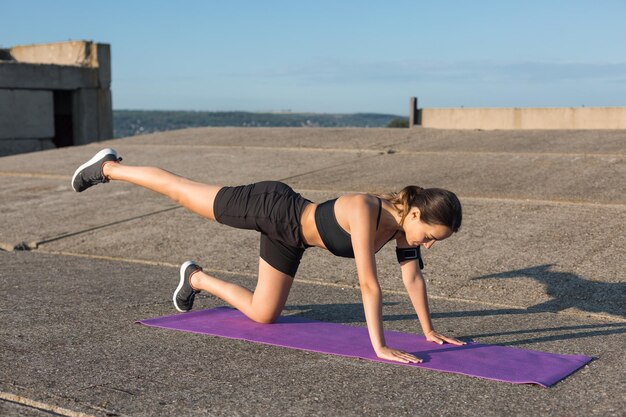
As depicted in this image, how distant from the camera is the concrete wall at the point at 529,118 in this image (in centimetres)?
1853

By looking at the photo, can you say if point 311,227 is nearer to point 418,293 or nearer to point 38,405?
point 418,293

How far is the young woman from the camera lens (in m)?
4.55

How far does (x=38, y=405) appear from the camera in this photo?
3803 millimetres

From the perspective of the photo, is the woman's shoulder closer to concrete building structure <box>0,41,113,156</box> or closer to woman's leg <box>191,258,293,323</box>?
woman's leg <box>191,258,293,323</box>

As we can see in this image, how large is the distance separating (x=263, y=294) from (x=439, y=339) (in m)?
1.19

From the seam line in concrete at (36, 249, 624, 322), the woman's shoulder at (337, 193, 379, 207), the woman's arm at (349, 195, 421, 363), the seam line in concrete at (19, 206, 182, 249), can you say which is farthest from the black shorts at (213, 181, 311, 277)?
the seam line in concrete at (19, 206, 182, 249)

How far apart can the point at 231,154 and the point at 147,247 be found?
5599mm

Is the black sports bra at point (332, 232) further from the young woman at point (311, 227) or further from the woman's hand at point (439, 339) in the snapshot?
the woman's hand at point (439, 339)

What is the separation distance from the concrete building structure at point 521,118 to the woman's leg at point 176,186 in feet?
48.1

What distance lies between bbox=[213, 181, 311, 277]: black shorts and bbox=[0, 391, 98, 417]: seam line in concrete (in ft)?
6.13

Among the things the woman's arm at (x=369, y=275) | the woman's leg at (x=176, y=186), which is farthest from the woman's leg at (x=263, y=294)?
the woman's arm at (x=369, y=275)

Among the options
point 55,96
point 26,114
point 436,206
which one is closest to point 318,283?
point 436,206

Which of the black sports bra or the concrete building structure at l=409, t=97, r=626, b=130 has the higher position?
the concrete building structure at l=409, t=97, r=626, b=130

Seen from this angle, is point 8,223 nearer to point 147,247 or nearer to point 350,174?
point 147,247
